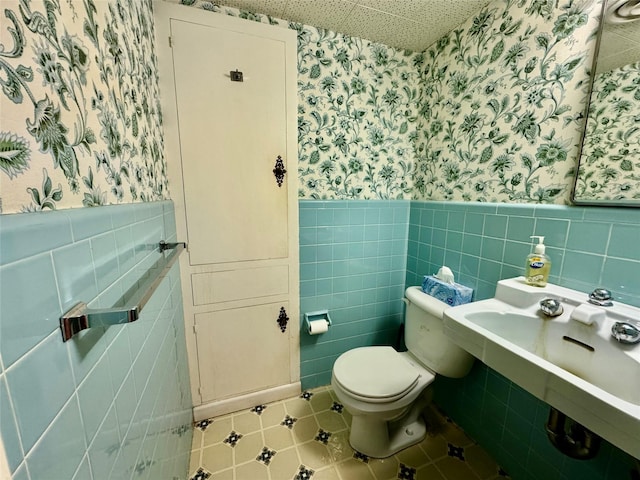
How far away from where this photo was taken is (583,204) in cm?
92

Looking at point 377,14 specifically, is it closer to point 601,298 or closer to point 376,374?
point 601,298

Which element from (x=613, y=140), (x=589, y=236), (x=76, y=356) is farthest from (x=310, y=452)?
(x=613, y=140)

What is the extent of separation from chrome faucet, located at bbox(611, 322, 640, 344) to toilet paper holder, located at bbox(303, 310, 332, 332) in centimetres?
117

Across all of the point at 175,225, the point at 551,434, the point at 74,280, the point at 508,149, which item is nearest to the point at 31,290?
the point at 74,280

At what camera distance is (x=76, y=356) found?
0.39 metres

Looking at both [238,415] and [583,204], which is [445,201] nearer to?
[583,204]

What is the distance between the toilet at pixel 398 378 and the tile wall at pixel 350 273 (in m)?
0.29

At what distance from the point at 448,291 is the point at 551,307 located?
446 millimetres

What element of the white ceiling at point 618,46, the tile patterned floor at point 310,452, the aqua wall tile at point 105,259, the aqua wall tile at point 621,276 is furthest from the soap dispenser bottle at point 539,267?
the aqua wall tile at point 105,259

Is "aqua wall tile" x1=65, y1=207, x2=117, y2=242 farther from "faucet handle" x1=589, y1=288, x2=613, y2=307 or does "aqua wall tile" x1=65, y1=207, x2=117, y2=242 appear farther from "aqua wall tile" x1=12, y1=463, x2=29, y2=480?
"faucet handle" x1=589, y1=288, x2=613, y2=307

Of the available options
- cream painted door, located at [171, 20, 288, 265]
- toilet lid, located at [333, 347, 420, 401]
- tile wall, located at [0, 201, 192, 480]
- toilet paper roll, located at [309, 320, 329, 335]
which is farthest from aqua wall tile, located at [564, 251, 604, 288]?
tile wall, located at [0, 201, 192, 480]

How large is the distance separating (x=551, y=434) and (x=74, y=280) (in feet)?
4.64

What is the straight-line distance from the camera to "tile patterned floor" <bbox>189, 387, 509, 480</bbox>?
1.19 metres

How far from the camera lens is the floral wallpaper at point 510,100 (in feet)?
3.10
